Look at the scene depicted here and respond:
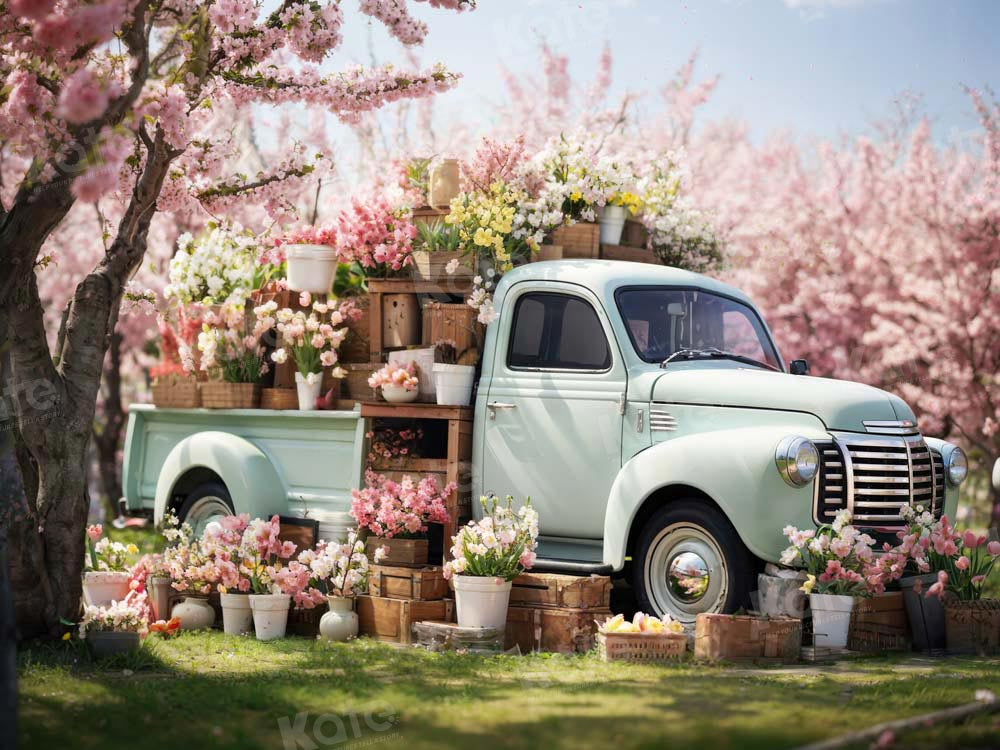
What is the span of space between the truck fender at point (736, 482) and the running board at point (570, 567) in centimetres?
23

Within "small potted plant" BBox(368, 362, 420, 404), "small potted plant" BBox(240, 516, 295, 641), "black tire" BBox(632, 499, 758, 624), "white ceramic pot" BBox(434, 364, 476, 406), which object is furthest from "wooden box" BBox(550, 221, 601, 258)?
"small potted plant" BBox(240, 516, 295, 641)

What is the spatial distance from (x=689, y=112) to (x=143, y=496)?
12204 mm

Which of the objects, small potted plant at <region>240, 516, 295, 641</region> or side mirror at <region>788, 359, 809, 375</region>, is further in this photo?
side mirror at <region>788, 359, 809, 375</region>

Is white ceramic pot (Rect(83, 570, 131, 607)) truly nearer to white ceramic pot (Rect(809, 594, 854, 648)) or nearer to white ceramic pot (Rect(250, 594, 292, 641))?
white ceramic pot (Rect(250, 594, 292, 641))

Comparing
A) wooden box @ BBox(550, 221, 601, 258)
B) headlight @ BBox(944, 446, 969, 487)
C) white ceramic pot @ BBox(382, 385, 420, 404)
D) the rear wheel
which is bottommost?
the rear wheel

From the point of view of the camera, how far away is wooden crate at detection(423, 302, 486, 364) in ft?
27.3

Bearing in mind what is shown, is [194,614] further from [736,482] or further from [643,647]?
[736,482]

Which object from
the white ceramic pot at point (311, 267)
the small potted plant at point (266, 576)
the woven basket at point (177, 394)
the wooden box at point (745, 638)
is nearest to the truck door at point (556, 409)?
the wooden box at point (745, 638)

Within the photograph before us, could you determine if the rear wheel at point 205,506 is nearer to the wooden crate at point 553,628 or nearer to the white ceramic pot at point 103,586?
the white ceramic pot at point 103,586

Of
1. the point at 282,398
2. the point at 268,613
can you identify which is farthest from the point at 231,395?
the point at 268,613

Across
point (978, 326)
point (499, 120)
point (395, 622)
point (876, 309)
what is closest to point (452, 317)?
point (395, 622)

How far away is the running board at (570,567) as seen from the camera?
7441 millimetres

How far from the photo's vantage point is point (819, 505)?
6.92 metres

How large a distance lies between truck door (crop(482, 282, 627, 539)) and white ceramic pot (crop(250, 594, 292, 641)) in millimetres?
1493
